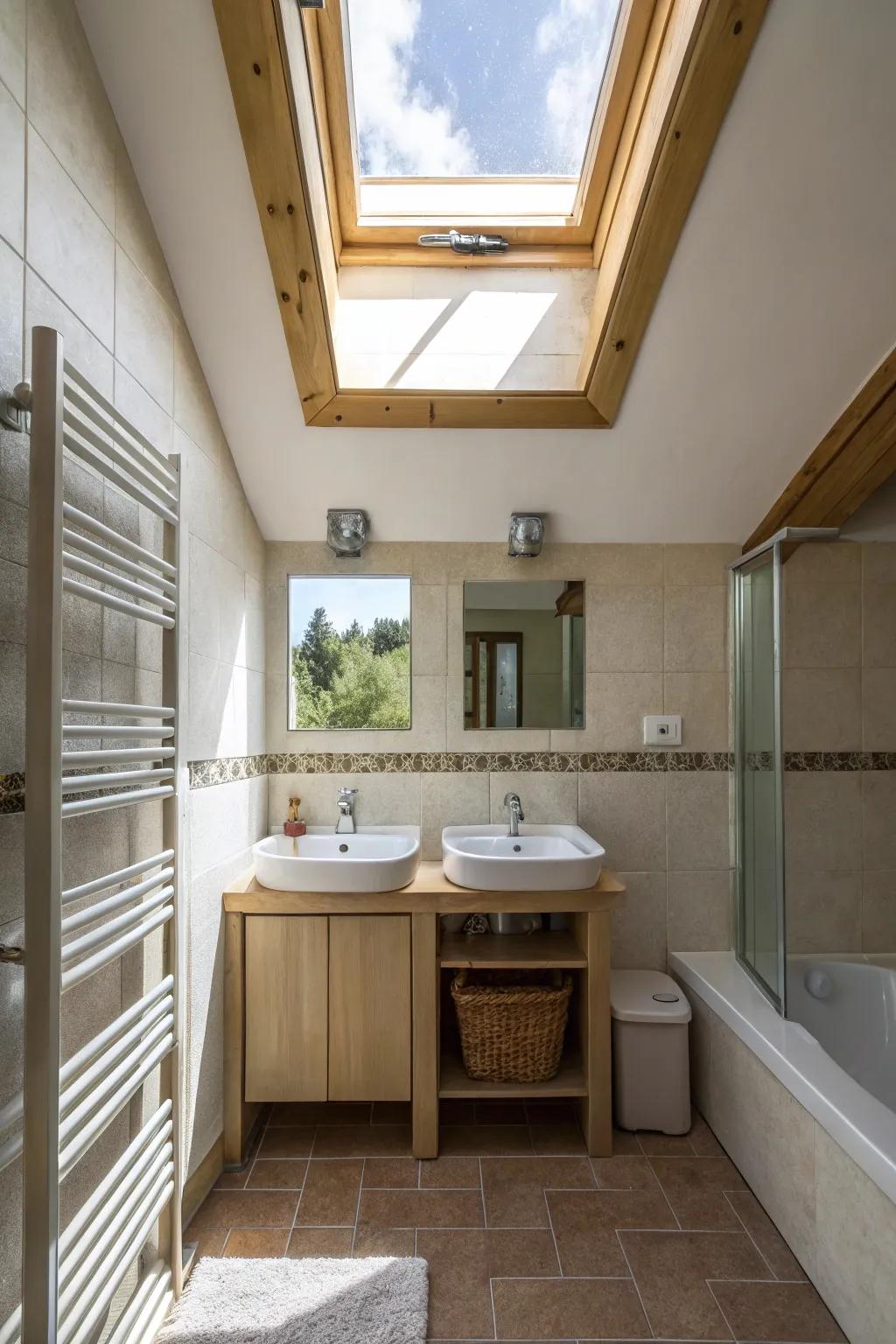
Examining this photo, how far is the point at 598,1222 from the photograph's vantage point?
2049mm

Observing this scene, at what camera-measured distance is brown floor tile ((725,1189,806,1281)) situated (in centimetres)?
187

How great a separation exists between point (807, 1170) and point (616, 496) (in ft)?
6.45

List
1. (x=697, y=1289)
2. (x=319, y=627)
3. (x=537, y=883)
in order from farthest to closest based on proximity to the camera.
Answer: (x=319, y=627), (x=537, y=883), (x=697, y=1289)

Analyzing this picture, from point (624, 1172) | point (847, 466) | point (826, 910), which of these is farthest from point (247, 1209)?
point (847, 466)

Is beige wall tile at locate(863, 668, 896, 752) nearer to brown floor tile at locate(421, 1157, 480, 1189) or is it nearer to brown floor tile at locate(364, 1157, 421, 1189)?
brown floor tile at locate(421, 1157, 480, 1189)

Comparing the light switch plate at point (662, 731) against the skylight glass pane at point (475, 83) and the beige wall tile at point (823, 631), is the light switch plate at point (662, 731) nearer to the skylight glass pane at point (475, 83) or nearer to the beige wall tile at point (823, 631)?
the beige wall tile at point (823, 631)

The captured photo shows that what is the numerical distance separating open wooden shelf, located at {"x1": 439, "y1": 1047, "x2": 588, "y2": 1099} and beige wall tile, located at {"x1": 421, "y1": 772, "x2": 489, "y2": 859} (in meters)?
0.73

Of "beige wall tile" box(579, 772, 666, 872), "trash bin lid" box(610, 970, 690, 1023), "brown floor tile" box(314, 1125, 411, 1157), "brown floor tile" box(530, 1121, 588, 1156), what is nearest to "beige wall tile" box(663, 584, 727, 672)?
"beige wall tile" box(579, 772, 666, 872)

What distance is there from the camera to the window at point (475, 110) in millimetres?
1869

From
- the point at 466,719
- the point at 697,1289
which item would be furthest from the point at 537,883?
the point at 697,1289

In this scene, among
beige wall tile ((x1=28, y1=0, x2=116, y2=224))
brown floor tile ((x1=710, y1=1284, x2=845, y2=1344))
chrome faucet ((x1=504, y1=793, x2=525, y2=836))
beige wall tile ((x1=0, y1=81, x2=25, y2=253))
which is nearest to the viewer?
beige wall tile ((x1=0, y1=81, x2=25, y2=253))

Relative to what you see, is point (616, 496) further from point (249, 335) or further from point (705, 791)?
point (249, 335)

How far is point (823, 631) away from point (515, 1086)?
5.94ft

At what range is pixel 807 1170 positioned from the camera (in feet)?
6.11
